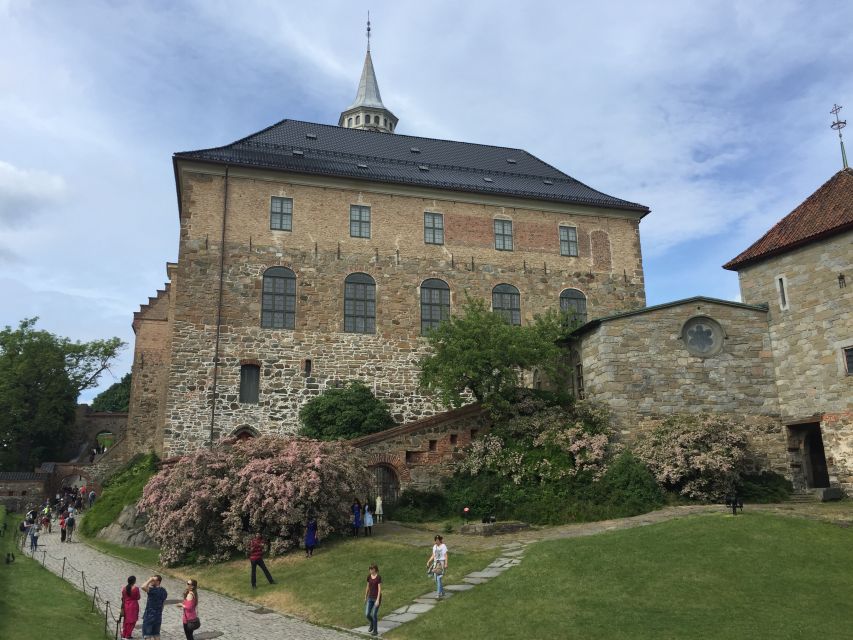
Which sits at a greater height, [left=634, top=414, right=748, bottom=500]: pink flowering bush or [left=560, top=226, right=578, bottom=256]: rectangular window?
[left=560, top=226, right=578, bottom=256]: rectangular window

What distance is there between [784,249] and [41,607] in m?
23.7

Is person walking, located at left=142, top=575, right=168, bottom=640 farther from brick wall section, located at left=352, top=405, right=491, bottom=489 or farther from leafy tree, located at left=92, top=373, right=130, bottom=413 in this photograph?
leafy tree, located at left=92, top=373, right=130, bottom=413

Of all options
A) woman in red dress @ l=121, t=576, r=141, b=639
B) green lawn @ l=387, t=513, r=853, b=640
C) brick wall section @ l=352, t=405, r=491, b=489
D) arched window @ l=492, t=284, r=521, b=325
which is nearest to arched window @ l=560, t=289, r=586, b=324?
arched window @ l=492, t=284, r=521, b=325

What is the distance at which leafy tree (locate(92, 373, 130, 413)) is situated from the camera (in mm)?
86062

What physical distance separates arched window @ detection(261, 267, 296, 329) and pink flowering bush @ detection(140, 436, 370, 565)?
856 centimetres

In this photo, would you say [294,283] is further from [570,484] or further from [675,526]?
[675,526]

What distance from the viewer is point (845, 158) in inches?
967

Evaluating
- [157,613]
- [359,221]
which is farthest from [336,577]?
[359,221]

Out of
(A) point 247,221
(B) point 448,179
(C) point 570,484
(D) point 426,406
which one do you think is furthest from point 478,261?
(C) point 570,484

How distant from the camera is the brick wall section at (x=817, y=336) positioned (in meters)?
21.4

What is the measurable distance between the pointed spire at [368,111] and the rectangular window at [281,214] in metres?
28.3

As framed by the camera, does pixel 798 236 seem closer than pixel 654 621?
No

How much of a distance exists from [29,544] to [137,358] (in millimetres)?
11837

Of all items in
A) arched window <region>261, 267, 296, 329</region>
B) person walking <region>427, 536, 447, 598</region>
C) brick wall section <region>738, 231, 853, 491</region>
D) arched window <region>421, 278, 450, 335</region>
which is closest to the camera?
person walking <region>427, 536, 447, 598</region>
